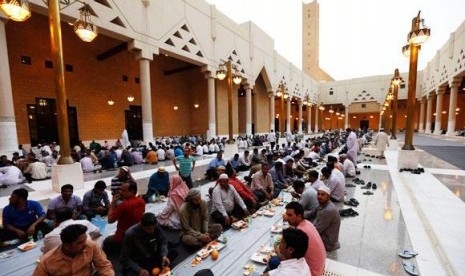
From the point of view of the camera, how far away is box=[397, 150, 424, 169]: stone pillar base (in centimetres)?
782

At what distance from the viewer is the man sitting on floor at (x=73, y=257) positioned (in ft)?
6.48

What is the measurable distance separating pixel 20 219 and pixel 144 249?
2.45m

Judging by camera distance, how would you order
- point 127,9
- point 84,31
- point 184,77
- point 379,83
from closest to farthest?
point 84,31 < point 127,9 < point 184,77 < point 379,83

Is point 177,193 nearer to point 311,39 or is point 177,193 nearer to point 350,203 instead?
point 350,203

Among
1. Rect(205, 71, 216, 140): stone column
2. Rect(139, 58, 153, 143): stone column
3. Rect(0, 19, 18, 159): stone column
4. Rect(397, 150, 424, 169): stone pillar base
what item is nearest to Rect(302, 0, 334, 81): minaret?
Rect(205, 71, 216, 140): stone column

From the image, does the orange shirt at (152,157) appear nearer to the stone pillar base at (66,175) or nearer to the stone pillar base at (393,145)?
the stone pillar base at (66,175)

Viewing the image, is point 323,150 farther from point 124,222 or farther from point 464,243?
point 124,222

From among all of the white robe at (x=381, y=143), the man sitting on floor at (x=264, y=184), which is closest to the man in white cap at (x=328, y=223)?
the man sitting on floor at (x=264, y=184)

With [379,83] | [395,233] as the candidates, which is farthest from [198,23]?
[379,83]

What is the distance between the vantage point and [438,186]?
608 centimetres

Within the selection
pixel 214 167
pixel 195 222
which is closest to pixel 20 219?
pixel 195 222

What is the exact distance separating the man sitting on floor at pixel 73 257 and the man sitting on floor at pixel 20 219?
2.11m

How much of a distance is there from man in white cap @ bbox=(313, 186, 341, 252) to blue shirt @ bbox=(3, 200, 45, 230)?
169 inches

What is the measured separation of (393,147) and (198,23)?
14.6 meters
